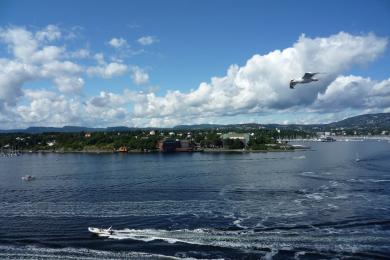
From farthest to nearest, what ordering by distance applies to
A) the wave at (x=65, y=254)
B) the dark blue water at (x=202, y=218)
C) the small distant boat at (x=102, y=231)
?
the small distant boat at (x=102, y=231) < the dark blue water at (x=202, y=218) < the wave at (x=65, y=254)

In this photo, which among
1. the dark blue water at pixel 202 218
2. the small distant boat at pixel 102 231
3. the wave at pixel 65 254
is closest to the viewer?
the wave at pixel 65 254

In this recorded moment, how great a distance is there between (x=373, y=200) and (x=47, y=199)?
22.1m

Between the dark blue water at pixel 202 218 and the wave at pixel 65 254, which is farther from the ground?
the dark blue water at pixel 202 218

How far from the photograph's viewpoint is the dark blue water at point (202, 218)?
797 inches

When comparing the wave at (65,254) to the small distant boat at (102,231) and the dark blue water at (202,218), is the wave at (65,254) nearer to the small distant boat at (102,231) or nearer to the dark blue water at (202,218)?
the dark blue water at (202,218)

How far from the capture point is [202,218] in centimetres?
2561

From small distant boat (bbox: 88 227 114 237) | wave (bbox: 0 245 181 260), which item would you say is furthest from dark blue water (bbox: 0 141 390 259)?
small distant boat (bbox: 88 227 114 237)

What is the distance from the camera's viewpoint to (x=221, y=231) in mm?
22750

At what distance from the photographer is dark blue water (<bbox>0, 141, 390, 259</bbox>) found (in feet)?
66.4

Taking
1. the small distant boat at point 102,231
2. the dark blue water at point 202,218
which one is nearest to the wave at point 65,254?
the dark blue water at point 202,218

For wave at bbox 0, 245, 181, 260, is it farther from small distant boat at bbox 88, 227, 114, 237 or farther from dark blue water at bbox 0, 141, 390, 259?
small distant boat at bbox 88, 227, 114, 237

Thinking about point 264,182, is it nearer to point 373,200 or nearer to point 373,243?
point 373,200

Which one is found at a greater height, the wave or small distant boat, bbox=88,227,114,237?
small distant boat, bbox=88,227,114,237

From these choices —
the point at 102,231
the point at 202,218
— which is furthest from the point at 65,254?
the point at 202,218
